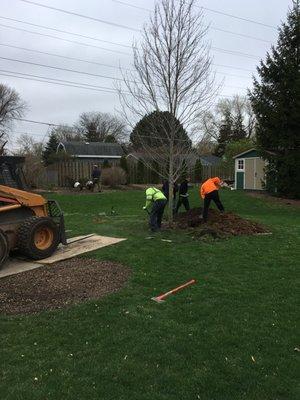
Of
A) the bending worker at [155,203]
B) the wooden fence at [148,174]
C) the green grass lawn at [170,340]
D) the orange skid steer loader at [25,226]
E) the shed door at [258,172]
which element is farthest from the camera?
the wooden fence at [148,174]

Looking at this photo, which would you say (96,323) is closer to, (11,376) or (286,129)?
(11,376)

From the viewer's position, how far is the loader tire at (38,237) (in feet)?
31.4

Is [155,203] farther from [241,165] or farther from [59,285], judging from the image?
[241,165]

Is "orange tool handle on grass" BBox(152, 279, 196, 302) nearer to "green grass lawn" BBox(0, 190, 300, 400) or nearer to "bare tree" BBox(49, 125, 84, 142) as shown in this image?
"green grass lawn" BBox(0, 190, 300, 400)

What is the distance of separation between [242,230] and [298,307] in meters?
6.35

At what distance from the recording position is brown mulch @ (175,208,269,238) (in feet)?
40.9

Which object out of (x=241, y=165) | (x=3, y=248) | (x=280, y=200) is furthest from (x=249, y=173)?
(x=3, y=248)

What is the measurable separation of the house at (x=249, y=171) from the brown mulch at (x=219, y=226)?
20587 mm

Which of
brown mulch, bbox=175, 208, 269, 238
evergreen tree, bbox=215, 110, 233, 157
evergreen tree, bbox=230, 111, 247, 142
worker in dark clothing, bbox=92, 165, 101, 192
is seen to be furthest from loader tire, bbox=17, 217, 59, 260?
evergreen tree, bbox=230, 111, 247, 142

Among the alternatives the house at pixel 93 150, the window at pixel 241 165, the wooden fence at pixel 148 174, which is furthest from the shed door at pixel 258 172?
the house at pixel 93 150

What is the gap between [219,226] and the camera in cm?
1305

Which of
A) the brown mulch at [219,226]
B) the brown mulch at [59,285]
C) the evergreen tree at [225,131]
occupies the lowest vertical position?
the brown mulch at [59,285]

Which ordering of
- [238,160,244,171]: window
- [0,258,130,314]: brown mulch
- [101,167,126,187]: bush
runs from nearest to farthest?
1. [0,258,130,314]: brown mulch
2. [101,167,126,187]: bush
3. [238,160,244,171]: window

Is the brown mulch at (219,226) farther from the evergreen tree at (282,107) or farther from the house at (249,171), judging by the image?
the house at (249,171)
